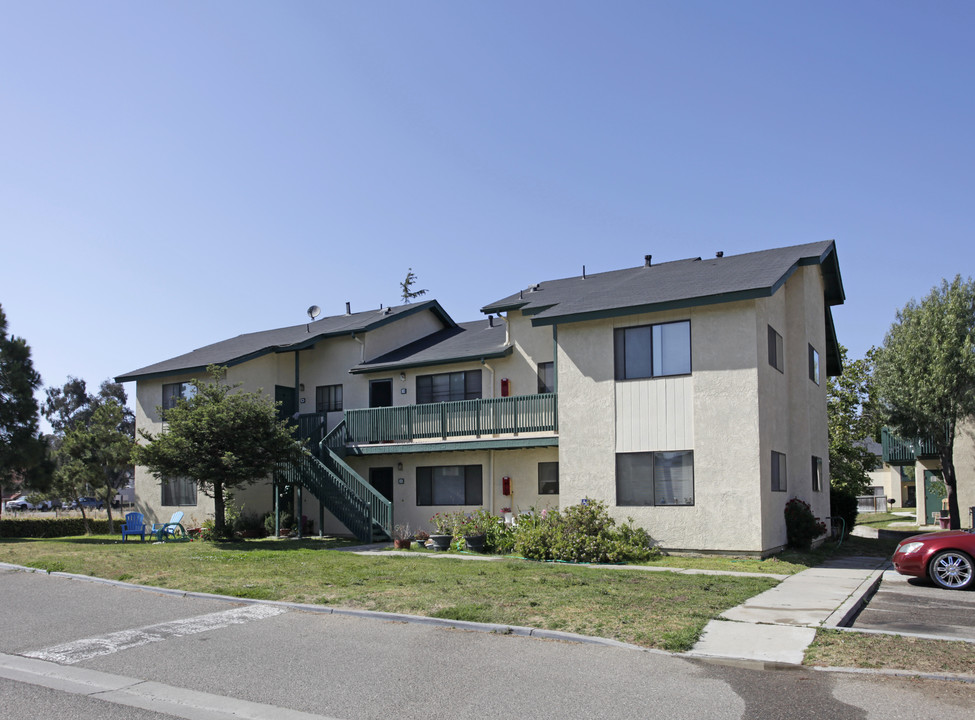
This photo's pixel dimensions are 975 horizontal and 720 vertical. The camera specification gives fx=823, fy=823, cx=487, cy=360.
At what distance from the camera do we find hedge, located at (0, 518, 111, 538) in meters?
30.5

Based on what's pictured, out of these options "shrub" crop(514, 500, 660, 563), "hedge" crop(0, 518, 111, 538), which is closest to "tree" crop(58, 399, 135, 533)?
"hedge" crop(0, 518, 111, 538)

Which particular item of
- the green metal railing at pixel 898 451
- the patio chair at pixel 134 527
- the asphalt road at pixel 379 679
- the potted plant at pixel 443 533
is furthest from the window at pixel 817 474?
the patio chair at pixel 134 527

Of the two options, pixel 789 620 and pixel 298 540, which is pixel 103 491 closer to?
pixel 298 540

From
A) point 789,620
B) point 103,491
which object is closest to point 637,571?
point 789,620

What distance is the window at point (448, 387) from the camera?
83.6 ft

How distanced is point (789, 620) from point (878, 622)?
123cm

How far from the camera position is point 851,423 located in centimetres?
3619

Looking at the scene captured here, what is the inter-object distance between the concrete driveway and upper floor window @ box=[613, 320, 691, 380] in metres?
6.41

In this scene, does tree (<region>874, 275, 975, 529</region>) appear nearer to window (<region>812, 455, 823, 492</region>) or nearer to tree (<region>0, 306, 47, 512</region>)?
window (<region>812, 455, 823, 492</region>)

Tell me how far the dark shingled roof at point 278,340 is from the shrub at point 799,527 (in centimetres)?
1431

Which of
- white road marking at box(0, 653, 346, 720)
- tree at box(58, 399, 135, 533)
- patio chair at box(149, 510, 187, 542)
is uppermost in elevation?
tree at box(58, 399, 135, 533)

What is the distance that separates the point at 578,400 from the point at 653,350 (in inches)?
87.0

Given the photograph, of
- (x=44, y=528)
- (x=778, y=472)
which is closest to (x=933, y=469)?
(x=778, y=472)

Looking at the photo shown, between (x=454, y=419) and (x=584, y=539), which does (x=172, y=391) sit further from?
(x=584, y=539)
